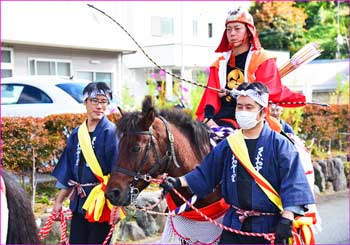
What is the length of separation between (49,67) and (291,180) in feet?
42.9

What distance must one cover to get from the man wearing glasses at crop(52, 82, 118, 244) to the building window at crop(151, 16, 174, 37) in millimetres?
17761

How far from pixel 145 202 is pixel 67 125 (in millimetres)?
1546

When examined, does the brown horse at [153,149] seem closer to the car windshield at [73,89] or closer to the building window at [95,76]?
the car windshield at [73,89]

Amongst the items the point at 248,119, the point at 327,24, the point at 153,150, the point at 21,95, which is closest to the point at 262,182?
the point at 248,119

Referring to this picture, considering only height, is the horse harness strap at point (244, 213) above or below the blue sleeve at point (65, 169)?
below

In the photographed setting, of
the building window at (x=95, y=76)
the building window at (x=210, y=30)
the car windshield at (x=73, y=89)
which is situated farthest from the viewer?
the building window at (x=210, y=30)

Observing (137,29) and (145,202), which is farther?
(137,29)

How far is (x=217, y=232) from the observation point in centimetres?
415

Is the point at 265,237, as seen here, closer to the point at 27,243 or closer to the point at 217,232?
the point at 217,232

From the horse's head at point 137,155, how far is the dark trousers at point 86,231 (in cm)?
87

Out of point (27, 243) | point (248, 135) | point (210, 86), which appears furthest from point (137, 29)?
point (27, 243)

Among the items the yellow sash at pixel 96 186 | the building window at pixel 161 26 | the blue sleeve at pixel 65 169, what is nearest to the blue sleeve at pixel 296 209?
the yellow sash at pixel 96 186

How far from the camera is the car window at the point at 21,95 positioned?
955 cm

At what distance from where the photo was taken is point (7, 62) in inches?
558
